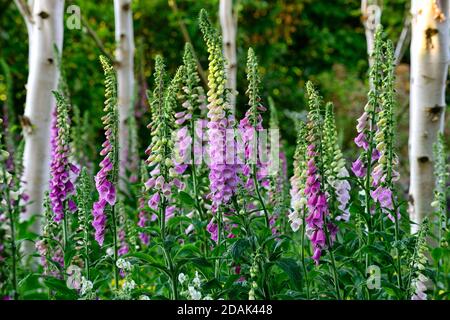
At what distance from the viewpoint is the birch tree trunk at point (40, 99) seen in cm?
614

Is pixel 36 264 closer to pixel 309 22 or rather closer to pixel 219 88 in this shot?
pixel 219 88

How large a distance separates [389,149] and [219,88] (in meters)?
0.80

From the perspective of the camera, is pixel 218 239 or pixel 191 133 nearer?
pixel 218 239

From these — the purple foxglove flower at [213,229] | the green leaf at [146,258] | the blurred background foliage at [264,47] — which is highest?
the blurred background foliage at [264,47]

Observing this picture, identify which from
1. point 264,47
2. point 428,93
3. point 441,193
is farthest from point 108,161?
point 264,47

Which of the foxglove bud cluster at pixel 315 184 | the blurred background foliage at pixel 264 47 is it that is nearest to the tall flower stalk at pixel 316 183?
the foxglove bud cluster at pixel 315 184

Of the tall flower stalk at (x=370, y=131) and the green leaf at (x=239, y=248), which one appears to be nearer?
the green leaf at (x=239, y=248)

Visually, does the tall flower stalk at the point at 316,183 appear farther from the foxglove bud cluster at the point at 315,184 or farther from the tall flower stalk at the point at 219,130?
the tall flower stalk at the point at 219,130

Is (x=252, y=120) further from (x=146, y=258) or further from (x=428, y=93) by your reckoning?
(x=428, y=93)

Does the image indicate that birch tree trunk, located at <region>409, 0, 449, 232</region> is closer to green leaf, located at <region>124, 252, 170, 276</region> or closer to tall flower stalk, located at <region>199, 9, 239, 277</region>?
tall flower stalk, located at <region>199, 9, 239, 277</region>

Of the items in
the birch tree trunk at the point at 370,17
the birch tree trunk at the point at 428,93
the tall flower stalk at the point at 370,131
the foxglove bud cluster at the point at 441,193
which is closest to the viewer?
the tall flower stalk at the point at 370,131

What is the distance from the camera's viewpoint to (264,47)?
14367mm

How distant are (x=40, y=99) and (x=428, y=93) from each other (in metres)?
3.10

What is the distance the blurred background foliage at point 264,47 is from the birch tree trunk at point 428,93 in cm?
530
